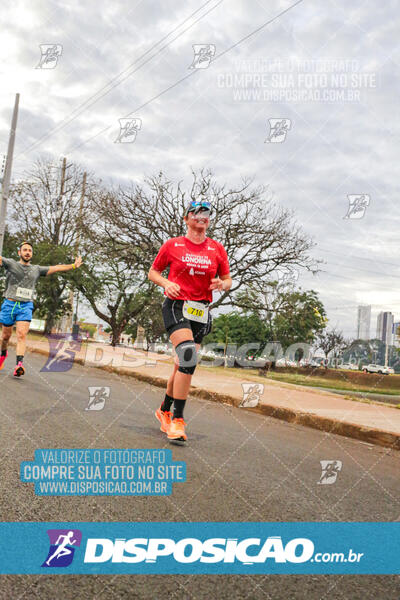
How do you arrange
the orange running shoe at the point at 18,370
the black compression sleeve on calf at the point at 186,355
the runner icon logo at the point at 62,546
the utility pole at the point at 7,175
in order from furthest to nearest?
1. the utility pole at the point at 7,175
2. the orange running shoe at the point at 18,370
3. the black compression sleeve on calf at the point at 186,355
4. the runner icon logo at the point at 62,546

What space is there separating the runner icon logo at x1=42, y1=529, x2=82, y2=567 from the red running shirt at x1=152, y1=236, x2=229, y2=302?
2.26 metres

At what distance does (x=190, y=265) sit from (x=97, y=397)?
286cm

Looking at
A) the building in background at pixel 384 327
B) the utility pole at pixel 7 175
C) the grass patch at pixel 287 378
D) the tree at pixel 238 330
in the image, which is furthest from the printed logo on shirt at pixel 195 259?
the building in background at pixel 384 327

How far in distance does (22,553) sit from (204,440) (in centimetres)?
251

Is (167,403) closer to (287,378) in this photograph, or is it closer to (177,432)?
(177,432)

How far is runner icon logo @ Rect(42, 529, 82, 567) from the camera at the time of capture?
200cm

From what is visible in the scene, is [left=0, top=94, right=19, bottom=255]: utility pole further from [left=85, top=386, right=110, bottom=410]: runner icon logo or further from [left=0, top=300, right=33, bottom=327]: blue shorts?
[left=85, top=386, right=110, bottom=410]: runner icon logo

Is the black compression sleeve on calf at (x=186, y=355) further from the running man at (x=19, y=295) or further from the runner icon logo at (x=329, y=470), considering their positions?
the running man at (x=19, y=295)

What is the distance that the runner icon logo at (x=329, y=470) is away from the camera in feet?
11.3

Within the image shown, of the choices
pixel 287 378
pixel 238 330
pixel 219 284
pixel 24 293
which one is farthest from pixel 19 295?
pixel 238 330

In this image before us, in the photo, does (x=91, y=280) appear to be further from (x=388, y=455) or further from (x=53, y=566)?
(x=53, y=566)

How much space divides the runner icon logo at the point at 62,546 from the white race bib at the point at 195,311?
2240 millimetres

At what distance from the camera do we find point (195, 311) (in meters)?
4.27

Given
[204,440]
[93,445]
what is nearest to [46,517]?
[93,445]
